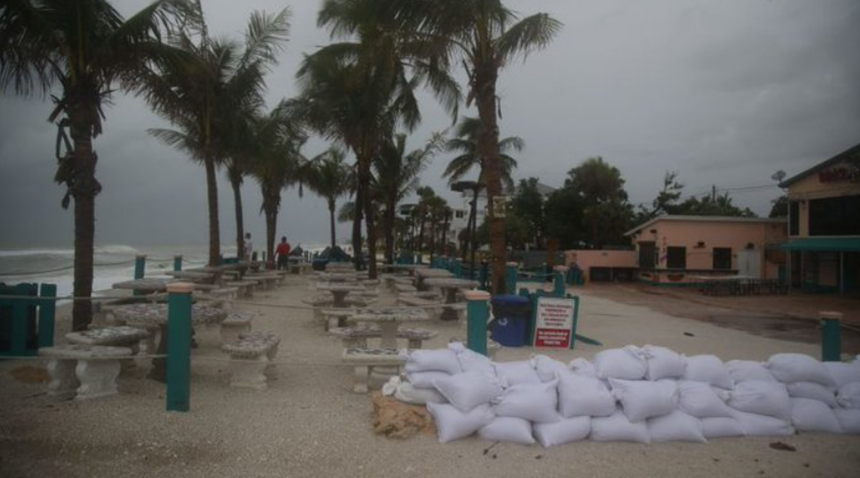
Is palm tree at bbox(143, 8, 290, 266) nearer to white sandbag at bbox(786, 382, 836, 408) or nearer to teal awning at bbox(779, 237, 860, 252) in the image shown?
white sandbag at bbox(786, 382, 836, 408)

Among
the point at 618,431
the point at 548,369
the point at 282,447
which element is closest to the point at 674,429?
the point at 618,431

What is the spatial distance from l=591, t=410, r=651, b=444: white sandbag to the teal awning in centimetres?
1850

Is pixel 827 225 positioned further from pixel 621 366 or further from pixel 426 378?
pixel 426 378

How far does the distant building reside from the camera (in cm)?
1892

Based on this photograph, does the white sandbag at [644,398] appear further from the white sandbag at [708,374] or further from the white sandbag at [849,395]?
the white sandbag at [849,395]

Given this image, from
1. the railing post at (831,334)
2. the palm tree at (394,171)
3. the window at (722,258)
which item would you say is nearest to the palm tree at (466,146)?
the palm tree at (394,171)

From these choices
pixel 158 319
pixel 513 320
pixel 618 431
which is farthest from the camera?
pixel 513 320

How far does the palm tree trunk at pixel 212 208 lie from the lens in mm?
14109

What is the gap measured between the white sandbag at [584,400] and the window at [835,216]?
66.2 feet

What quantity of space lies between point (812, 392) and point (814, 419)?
0.25 metres

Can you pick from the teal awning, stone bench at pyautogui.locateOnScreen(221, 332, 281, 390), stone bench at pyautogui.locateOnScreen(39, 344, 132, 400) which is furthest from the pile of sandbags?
the teal awning

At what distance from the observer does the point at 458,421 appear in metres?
4.03

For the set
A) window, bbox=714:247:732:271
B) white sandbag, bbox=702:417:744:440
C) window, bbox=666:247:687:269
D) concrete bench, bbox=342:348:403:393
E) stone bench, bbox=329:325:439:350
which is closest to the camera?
white sandbag, bbox=702:417:744:440

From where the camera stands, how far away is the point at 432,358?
438 centimetres
